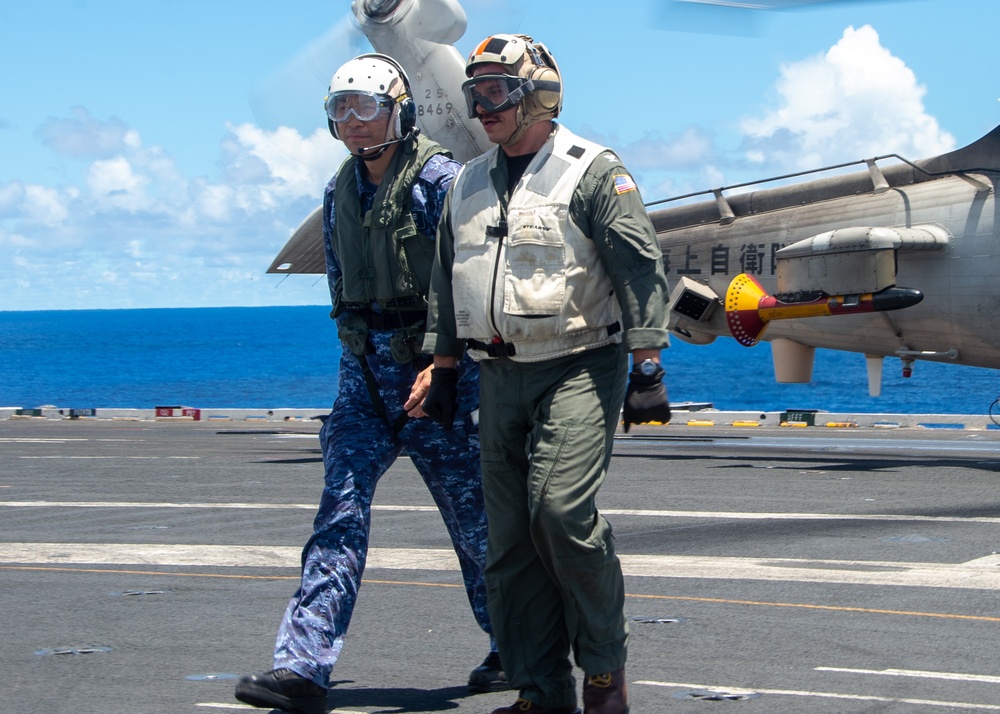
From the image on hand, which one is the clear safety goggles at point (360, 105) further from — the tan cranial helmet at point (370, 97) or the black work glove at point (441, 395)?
the black work glove at point (441, 395)

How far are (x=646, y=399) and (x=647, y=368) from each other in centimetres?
10

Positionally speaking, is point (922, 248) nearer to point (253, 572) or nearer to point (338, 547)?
point (253, 572)

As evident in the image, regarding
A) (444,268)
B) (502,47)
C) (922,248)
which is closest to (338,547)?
(444,268)

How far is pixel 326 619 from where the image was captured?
4.40 meters

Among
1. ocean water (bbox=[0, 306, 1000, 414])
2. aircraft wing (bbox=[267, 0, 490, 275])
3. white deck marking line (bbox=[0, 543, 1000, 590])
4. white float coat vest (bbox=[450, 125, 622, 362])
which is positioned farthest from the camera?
ocean water (bbox=[0, 306, 1000, 414])

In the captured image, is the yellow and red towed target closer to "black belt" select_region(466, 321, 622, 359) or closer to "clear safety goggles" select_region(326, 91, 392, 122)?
"clear safety goggles" select_region(326, 91, 392, 122)

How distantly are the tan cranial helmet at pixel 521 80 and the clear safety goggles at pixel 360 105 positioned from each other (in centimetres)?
51

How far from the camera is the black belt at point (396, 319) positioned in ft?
15.7

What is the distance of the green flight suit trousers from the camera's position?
13.1ft

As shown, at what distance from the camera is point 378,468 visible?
472 cm

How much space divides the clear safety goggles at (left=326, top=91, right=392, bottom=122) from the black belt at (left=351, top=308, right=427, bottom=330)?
0.72 meters

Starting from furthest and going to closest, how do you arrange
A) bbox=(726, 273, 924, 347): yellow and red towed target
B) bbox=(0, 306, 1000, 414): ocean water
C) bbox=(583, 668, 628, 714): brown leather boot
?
bbox=(0, 306, 1000, 414): ocean water
bbox=(726, 273, 924, 347): yellow and red towed target
bbox=(583, 668, 628, 714): brown leather boot

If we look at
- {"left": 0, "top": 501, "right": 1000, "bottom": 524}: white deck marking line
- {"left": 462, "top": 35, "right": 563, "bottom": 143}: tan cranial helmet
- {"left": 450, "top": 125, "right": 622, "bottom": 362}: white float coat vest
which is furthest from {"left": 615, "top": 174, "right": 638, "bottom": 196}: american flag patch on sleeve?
{"left": 0, "top": 501, "right": 1000, "bottom": 524}: white deck marking line

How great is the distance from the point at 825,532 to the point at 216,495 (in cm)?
584
